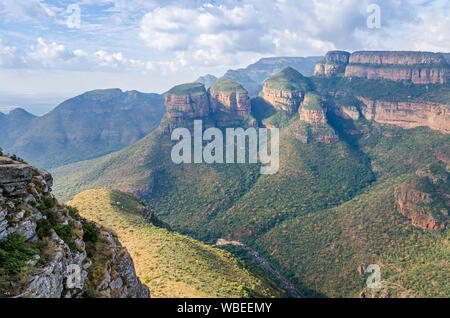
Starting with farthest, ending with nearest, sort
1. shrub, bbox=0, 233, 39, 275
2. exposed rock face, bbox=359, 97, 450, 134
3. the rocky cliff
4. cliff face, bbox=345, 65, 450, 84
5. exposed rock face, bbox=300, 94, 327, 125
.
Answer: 1. exposed rock face, bbox=300, 94, 327, 125
2. cliff face, bbox=345, 65, 450, 84
3. exposed rock face, bbox=359, 97, 450, 134
4. the rocky cliff
5. shrub, bbox=0, 233, 39, 275

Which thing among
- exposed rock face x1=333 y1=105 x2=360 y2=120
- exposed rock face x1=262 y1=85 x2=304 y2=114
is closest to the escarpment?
exposed rock face x1=262 y1=85 x2=304 y2=114

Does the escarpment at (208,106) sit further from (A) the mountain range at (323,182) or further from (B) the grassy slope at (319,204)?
(B) the grassy slope at (319,204)

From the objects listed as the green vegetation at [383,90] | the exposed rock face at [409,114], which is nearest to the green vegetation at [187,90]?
the green vegetation at [383,90]

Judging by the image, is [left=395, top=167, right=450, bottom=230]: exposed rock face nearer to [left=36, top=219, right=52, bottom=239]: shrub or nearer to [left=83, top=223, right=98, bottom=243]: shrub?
[left=83, top=223, right=98, bottom=243]: shrub

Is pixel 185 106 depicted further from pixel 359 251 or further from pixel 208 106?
pixel 359 251

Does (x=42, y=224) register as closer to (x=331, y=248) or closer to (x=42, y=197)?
(x=42, y=197)
